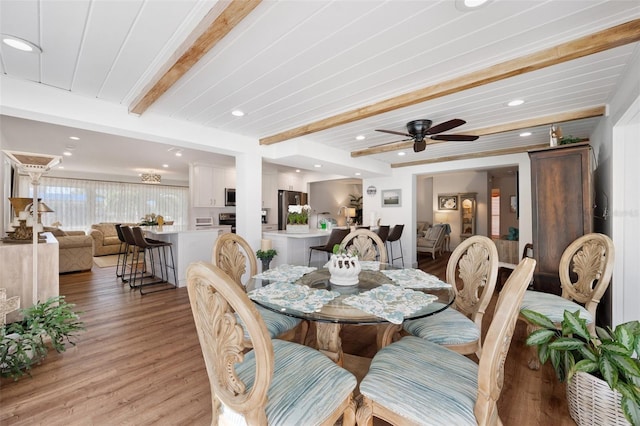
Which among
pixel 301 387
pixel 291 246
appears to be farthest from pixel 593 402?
pixel 291 246

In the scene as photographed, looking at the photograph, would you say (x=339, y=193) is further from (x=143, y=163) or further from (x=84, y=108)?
(x=84, y=108)

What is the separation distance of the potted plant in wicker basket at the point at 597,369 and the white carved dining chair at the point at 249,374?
4.06ft

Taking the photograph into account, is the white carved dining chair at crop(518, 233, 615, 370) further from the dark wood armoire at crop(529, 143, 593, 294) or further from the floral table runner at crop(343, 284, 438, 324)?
the floral table runner at crop(343, 284, 438, 324)

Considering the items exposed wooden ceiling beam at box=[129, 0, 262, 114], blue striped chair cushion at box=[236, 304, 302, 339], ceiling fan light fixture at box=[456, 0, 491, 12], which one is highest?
ceiling fan light fixture at box=[456, 0, 491, 12]

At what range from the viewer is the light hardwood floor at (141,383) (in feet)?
5.22

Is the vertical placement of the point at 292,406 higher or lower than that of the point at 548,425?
higher

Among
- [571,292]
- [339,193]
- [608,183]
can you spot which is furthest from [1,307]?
[339,193]

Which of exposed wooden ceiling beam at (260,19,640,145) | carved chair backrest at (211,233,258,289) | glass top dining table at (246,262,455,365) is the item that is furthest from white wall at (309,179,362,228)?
glass top dining table at (246,262,455,365)

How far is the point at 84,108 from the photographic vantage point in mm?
2561

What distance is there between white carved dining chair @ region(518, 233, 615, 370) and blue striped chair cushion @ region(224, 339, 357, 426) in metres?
1.71

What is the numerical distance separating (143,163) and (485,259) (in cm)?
720

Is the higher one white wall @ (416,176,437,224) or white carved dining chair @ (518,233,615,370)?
white wall @ (416,176,437,224)

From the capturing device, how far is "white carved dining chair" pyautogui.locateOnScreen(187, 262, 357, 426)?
88 centimetres

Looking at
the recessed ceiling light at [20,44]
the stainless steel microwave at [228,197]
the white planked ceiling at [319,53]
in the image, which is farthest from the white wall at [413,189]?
the recessed ceiling light at [20,44]
